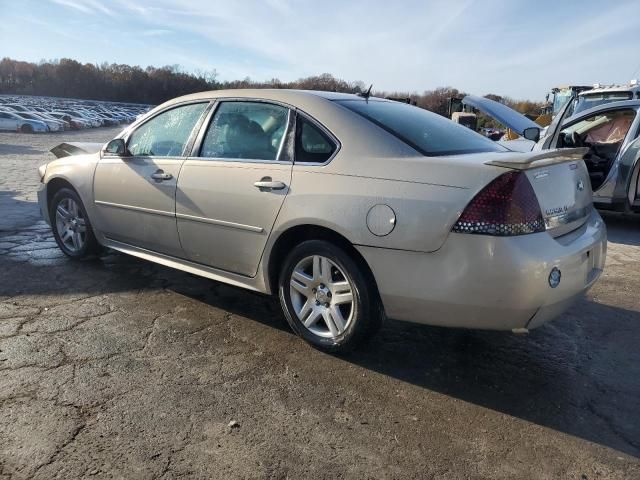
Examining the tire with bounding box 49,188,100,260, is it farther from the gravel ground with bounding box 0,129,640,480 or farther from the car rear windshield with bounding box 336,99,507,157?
the car rear windshield with bounding box 336,99,507,157

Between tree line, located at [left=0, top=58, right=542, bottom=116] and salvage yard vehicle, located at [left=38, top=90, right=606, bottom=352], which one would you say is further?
tree line, located at [left=0, top=58, right=542, bottom=116]

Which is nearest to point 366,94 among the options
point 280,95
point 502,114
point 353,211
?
point 280,95

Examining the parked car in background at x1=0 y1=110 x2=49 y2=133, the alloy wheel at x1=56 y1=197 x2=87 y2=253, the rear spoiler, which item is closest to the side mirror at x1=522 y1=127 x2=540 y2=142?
the rear spoiler

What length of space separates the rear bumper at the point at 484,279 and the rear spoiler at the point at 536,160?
1.17ft

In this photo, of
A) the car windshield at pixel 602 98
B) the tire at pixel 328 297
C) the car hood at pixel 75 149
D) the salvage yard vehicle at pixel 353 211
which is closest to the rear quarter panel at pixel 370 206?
the salvage yard vehicle at pixel 353 211

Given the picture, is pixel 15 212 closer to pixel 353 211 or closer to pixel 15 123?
pixel 353 211

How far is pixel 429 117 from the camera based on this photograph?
384 cm

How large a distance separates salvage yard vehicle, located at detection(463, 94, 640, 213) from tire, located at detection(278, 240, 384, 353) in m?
3.53

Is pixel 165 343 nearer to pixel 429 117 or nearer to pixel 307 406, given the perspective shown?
pixel 307 406

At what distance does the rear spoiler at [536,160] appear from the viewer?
8.73 feet

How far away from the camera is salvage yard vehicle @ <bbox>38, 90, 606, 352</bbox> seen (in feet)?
8.70

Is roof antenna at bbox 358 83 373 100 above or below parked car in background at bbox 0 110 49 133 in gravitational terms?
above

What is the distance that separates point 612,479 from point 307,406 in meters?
1.38

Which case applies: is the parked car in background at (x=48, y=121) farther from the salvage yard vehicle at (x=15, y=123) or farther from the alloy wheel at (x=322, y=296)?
the alloy wheel at (x=322, y=296)
